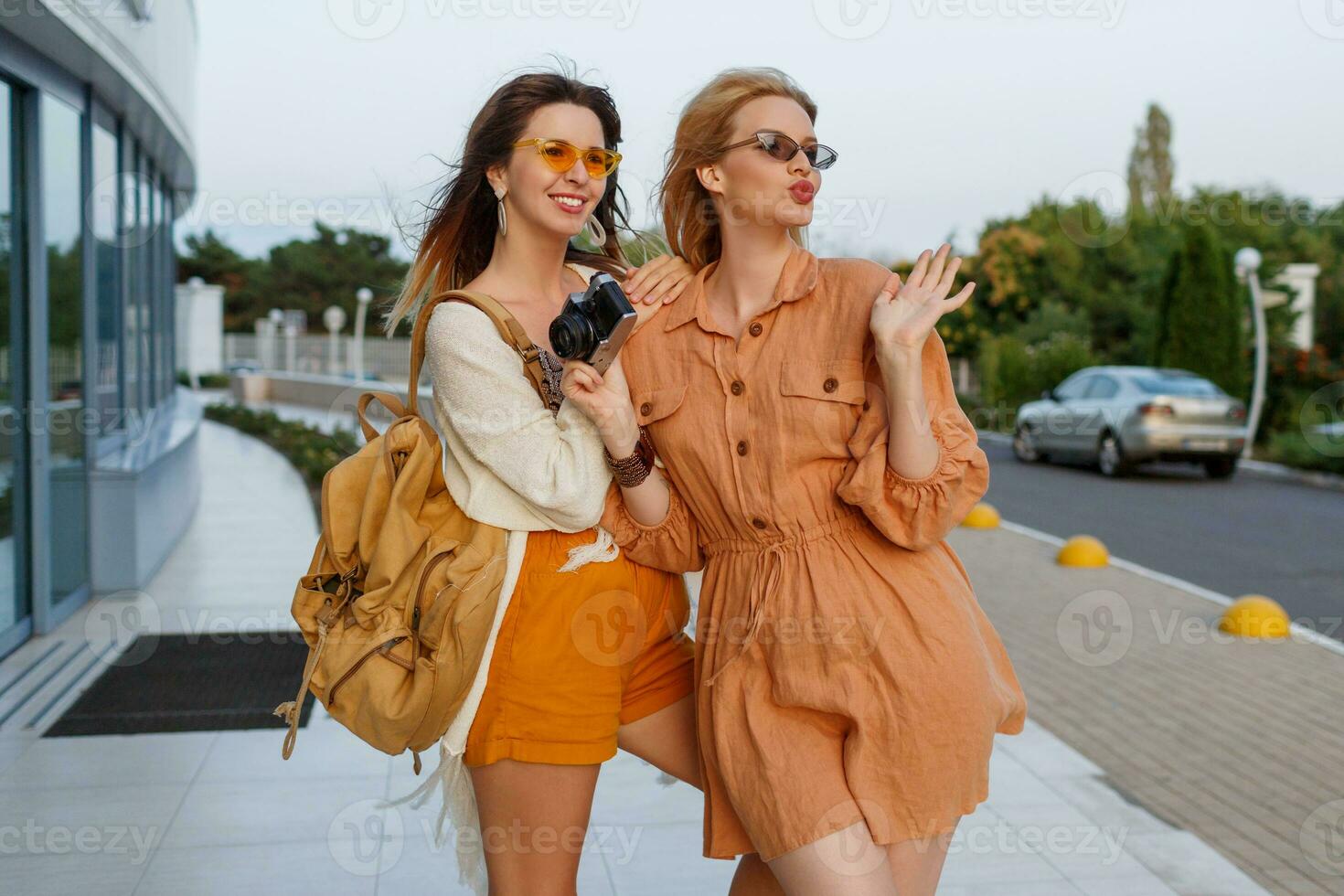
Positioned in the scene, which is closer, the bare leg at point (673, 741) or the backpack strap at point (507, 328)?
the backpack strap at point (507, 328)

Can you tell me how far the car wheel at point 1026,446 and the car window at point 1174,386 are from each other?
222cm

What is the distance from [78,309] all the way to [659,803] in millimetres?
5403

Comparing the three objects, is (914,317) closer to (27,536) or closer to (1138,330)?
(27,536)

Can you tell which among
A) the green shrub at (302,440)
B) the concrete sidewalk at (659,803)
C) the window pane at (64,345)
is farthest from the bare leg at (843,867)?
the green shrub at (302,440)

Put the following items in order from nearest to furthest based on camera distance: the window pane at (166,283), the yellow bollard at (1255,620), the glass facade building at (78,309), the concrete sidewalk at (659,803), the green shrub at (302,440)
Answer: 1. the concrete sidewalk at (659,803)
2. the glass facade building at (78,309)
3. the yellow bollard at (1255,620)
4. the window pane at (166,283)
5. the green shrub at (302,440)

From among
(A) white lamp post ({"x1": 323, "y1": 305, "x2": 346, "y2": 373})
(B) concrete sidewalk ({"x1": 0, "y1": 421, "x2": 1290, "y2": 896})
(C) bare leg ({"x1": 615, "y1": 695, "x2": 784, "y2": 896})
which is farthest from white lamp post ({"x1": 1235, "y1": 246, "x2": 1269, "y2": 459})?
(A) white lamp post ({"x1": 323, "y1": 305, "x2": 346, "y2": 373})

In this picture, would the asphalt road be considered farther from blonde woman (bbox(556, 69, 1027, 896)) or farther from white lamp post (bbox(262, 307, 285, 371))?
white lamp post (bbox(262, 307, 285, 371))

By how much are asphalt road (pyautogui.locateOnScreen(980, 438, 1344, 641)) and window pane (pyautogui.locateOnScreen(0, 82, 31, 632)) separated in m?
7.21

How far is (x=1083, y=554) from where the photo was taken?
9.50 meters

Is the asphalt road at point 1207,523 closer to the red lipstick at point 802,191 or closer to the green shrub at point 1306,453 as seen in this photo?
the green shrub at point 1306,453

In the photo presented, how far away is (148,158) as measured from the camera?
11.6 metres

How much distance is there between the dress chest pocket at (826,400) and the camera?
211cm

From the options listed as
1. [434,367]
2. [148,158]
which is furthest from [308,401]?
[434,367]

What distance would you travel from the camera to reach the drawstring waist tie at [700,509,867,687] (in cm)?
216
